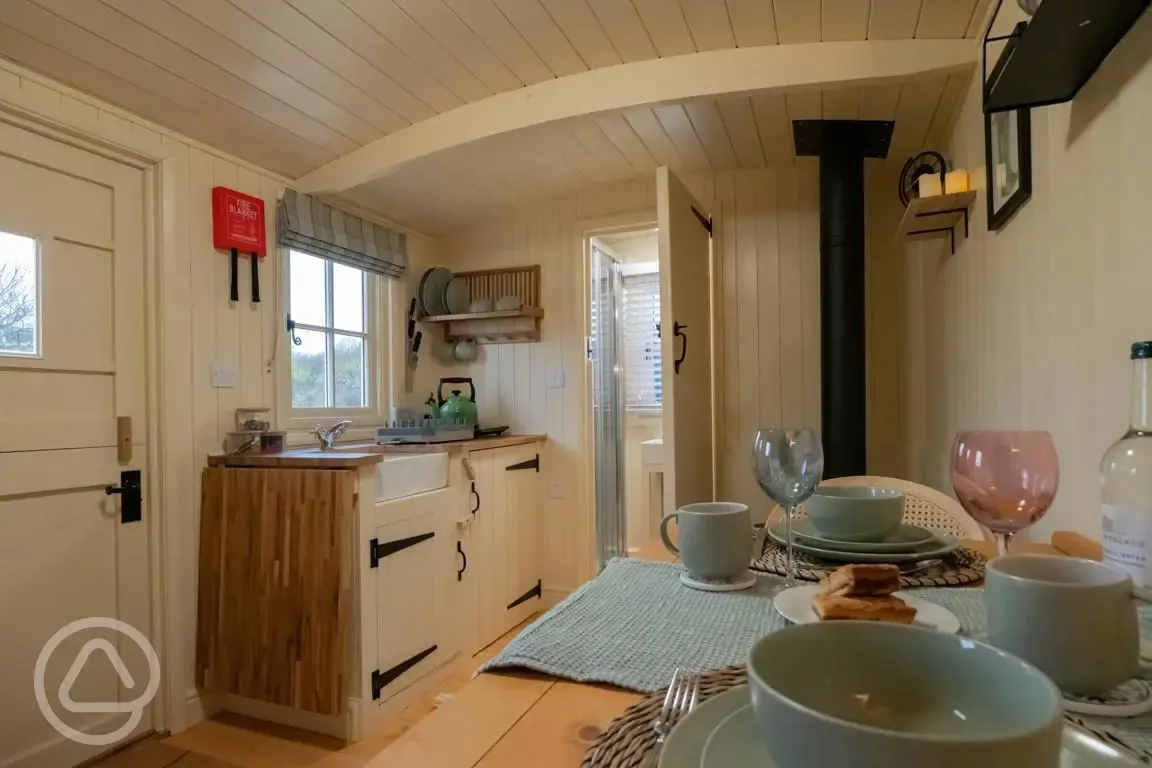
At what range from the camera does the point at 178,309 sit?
6.81 ft

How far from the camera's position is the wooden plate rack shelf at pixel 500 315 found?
3.14 metres

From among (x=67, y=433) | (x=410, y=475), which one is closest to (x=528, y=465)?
(x=410, y=475)

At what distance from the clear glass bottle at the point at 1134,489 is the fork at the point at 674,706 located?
1.50 feet

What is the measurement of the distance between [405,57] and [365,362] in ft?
4.97

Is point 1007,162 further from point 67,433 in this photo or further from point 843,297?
point 67,433

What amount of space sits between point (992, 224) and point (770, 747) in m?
1.65

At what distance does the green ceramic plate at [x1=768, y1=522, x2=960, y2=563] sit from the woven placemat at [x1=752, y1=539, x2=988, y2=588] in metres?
0.01

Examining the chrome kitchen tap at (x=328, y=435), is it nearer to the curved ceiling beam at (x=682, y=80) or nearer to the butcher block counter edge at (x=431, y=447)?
the butcher block counter edge at (x=431, y=447)

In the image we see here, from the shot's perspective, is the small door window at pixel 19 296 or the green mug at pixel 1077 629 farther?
the small door window at pixel 19 296

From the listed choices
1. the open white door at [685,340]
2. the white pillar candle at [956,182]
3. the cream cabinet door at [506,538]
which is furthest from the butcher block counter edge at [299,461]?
the white pillar candle at [956,182]

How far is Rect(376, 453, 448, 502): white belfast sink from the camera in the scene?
2.13 metres

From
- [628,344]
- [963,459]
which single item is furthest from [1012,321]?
[628,344]

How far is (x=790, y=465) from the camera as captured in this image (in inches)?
29.6

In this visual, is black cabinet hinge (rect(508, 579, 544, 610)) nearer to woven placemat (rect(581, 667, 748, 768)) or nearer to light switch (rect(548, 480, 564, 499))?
light switch (rect(548, 480, 564, 499))
